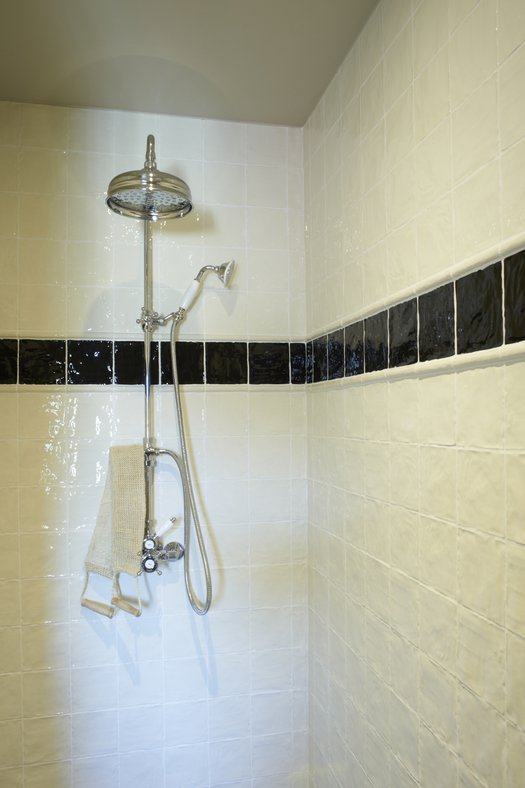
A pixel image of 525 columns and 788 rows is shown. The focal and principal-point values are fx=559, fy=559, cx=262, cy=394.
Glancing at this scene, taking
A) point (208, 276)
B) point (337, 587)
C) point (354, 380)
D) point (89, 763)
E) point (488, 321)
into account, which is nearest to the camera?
point (488, 321)

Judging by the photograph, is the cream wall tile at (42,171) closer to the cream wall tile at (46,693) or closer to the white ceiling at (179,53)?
the white ceiling at (179,53)

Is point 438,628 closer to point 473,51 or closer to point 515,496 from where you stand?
point 515,496

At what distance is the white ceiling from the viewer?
4.98ft

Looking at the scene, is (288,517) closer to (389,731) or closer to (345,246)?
(389,731)

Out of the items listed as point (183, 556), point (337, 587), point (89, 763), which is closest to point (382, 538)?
point (337, 587)

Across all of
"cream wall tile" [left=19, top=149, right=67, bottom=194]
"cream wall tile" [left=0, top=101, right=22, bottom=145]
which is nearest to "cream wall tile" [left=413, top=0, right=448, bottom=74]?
"cream wall tile" [left=19, top=149, right=67, bottom=194]

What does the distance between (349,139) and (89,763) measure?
2.26 metres

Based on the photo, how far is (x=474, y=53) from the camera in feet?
3.45

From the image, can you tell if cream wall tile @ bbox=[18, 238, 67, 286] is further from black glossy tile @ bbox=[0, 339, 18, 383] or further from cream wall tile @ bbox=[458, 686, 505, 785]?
cream wall tile @ bbox=[458, 686, 505, 785]

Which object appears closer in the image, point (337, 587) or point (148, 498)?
point (337, 587)

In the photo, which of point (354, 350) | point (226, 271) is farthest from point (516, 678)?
point (226, 271)

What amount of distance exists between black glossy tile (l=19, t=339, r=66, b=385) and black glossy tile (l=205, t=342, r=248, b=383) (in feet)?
1.70

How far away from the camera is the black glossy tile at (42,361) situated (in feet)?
6.39

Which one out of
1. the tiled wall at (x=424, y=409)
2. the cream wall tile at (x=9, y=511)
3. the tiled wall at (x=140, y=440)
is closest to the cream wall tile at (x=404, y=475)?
the tiled wall at (x=424, y=409)
